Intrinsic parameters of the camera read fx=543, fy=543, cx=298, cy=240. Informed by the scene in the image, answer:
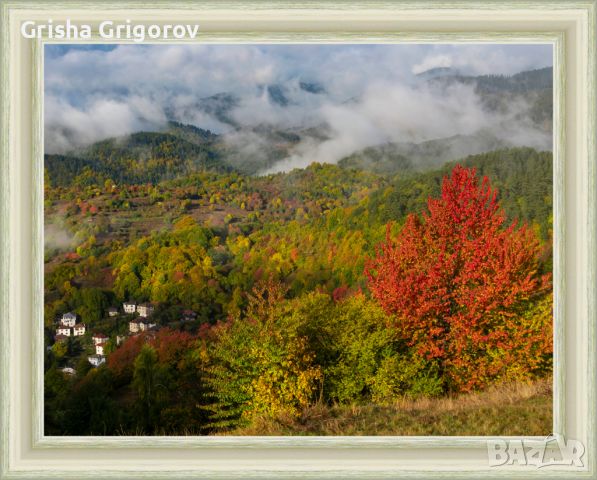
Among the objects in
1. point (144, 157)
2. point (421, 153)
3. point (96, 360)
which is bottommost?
point (96, 360)

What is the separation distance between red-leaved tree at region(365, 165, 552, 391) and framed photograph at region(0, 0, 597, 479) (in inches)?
2.0

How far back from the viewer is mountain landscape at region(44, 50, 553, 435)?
923 cm

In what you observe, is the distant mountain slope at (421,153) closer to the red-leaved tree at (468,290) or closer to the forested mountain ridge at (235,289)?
the forested mountain ridge at (235,289)

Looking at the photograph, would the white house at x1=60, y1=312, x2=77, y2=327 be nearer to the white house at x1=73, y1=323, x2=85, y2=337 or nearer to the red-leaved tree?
the white house at x1=73, y1=323, x2=85, y2=337

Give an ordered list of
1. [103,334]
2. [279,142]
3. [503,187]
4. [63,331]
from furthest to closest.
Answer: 1. [503,187]
2. [279,142]
3. [103,334]
4. [63,331]

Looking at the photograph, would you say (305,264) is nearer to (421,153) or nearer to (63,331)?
(421,153)

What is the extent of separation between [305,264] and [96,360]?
4415 millimetres

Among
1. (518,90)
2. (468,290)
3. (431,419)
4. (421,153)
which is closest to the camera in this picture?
(431,419)

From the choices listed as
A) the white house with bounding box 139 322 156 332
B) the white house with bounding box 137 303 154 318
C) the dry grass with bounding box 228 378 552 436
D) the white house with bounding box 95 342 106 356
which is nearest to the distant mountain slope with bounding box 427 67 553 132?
the dry grass with bounding box 228 378 552 436

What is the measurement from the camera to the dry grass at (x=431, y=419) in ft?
27.1

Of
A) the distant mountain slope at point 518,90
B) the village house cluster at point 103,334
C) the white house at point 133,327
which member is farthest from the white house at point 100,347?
the distant mountain slope at point 518,90

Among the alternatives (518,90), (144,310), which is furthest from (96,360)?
(518,90)

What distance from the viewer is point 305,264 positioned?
11.2 m

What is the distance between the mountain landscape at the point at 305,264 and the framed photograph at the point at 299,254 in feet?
0.15
